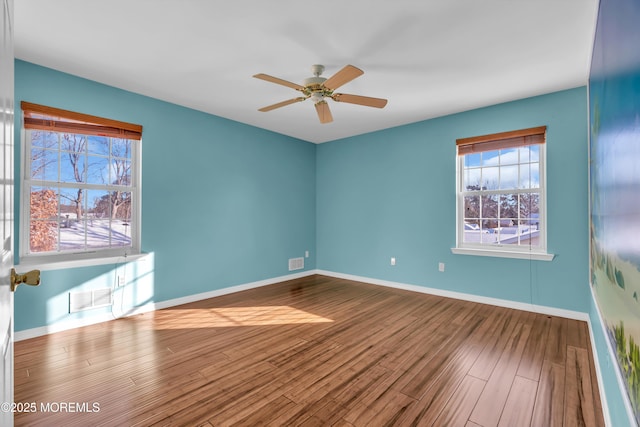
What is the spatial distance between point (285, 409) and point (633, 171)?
203 cm

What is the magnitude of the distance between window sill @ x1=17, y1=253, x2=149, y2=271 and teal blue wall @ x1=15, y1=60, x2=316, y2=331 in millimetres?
63

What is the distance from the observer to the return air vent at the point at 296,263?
5.53m

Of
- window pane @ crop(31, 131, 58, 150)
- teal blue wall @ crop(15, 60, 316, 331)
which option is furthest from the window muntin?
window pane @ crop(31, 131, 58, 150)

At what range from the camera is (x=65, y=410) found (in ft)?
6.15

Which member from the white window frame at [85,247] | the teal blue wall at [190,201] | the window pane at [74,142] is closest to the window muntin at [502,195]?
the teal blue wall at [190,201]

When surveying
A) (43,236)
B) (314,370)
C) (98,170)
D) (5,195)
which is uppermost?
(98,170)

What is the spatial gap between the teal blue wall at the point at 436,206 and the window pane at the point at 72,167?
3761 mm

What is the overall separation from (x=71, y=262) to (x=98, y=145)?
4.32 feet

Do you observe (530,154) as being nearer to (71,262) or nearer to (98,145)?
(98,145)

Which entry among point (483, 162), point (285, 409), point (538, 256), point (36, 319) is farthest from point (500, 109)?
point (36, 319)

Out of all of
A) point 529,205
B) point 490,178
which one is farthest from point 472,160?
point 529,205

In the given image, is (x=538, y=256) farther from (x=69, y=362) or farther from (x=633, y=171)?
(x=69, y=362)

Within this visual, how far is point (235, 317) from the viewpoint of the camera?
11.5 ft

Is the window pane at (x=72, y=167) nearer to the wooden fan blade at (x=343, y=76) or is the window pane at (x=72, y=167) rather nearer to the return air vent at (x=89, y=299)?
the return air vent at (x=89, y=299)
